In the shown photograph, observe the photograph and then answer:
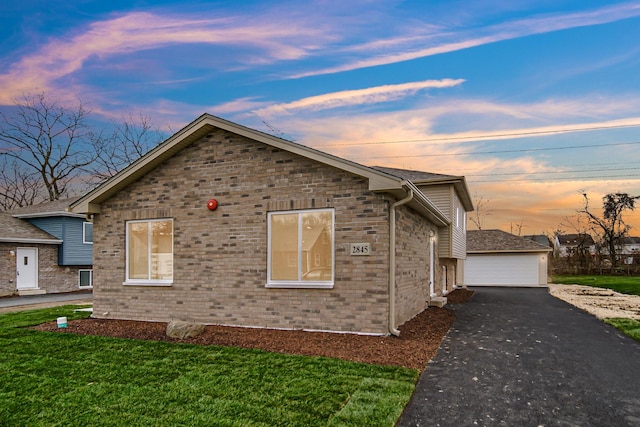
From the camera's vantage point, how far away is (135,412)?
15.3 feet

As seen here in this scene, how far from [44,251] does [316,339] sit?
19.0m

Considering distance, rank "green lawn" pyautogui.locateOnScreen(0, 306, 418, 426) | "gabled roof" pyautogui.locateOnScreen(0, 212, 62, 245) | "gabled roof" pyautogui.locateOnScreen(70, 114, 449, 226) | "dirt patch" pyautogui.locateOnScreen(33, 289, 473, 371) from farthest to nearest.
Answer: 1. "gabled roof" pyautogui.locateOnScreen(0, 212, 62, 245)
2. "gabled roof" pyautogui.locateOnScreen(70, 114, 449, 226)
3. "dirt patch" pyautogui.locateOnScreen(33, 289, 473, 371)
4. "green lawn" pyautogui.locateOnScreen(0, 306, 418, 426)

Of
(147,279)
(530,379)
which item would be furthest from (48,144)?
(530,379)

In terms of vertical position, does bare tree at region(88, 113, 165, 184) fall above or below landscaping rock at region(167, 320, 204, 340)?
above

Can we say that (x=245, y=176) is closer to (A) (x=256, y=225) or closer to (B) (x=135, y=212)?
(A) (x=256, y=225)

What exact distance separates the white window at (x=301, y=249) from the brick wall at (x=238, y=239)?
16 cm

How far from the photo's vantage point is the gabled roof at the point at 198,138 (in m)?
8.16

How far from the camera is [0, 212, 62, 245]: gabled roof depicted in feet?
63.9

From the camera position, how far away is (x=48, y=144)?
3073 centimetres

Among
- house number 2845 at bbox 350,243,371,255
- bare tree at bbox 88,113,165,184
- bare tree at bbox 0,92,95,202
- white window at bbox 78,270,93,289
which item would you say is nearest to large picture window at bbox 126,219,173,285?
house number 2845 at bbox 350,243,371,255

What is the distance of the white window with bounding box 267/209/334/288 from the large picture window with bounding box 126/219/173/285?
110 inches

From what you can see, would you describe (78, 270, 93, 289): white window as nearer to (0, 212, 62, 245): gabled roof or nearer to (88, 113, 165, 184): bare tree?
(0, 212, 62, 245): gabled roof

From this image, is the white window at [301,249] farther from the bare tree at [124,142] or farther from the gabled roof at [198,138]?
the bare tree at [124,142]

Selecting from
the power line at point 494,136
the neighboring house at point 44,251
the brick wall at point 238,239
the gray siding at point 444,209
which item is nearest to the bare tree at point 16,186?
the neighboring house at point 44,251
